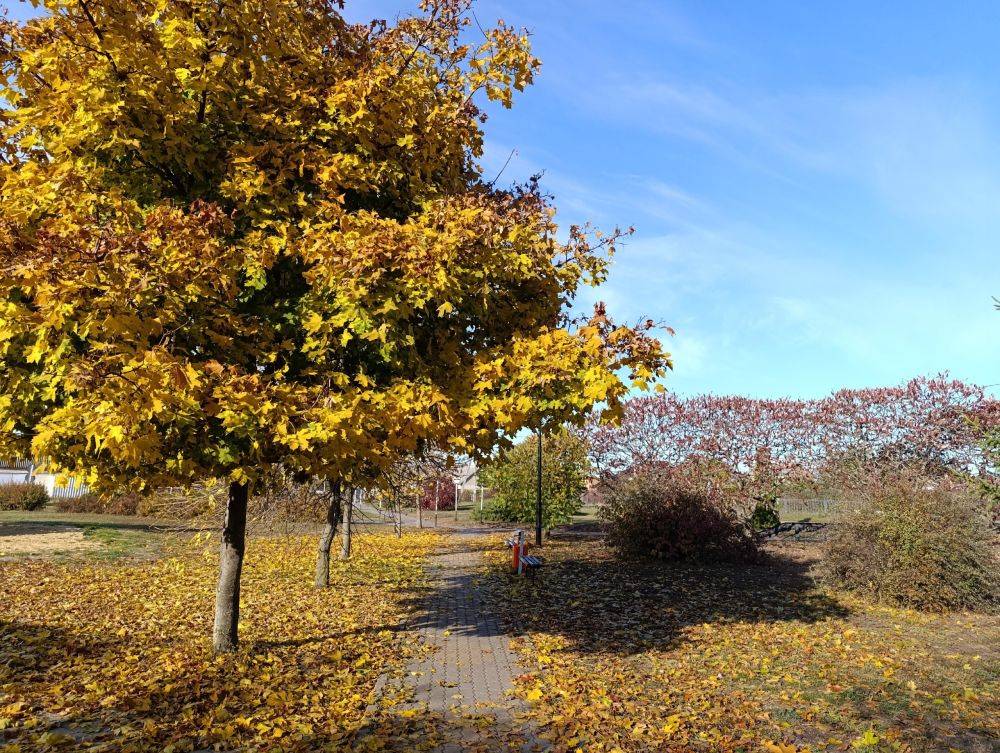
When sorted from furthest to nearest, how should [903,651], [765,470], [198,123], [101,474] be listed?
[765,470]
[903,651]
[198,123]
[101,474]

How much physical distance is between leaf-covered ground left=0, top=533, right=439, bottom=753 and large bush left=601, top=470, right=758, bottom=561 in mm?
5869

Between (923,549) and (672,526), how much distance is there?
551cm

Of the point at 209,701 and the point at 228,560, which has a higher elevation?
the point at 228,560

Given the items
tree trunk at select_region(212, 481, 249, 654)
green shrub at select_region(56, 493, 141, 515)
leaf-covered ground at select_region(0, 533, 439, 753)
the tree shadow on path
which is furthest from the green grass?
tree trunk at select_region(212, 481, 249, 654)

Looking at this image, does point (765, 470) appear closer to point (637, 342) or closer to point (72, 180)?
point (637, 342)

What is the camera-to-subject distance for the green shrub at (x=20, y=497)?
25.3 metres

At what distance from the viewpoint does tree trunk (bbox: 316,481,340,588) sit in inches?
441

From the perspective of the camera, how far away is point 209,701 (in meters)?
5.54

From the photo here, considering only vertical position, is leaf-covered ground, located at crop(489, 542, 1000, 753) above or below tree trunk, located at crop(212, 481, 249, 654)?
below

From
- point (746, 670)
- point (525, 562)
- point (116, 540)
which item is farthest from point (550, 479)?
point (746, 670)

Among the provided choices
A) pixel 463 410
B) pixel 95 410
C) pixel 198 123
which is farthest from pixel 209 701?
pixel 198 123

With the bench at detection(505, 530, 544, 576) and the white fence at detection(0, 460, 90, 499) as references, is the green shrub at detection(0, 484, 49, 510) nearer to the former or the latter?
the white fence at detection(0, 460, 90, 499)

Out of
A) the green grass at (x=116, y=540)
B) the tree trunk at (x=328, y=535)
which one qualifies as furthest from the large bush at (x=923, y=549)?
the green grass at (x=116, y=540)

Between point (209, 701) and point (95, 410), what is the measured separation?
2870 millimetres
